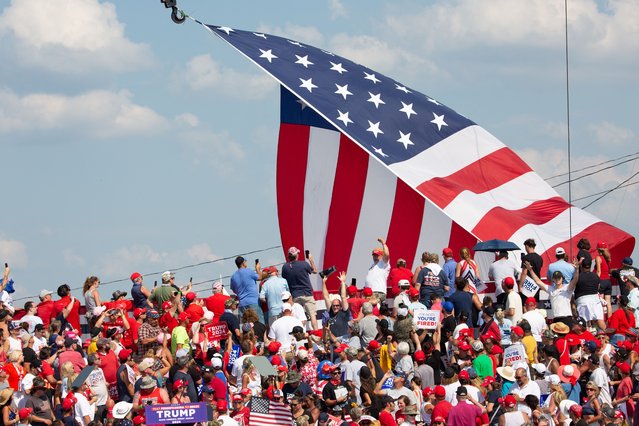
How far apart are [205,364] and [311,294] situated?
2484 mm

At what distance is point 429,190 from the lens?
23062 millimetres

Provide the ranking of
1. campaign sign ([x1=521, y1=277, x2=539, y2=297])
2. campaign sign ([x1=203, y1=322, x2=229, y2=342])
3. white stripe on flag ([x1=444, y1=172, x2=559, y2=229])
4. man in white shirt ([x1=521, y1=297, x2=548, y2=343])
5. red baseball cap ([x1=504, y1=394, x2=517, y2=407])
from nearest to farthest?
1. red baseball cap ([x1=504, y1=394, x2=517, y2=407])
2. man in white shirt ([x1=521, y1=297, x2=548, y2=343])
3. campaign sign ([x1=203, y1=322, x2=229, y2=342])
4. campaign sign ([x1=521, y1=277, x2=539, y2=297])
5. white stripe on flag ([x1=444, y1=172, x2=559, y2=229])

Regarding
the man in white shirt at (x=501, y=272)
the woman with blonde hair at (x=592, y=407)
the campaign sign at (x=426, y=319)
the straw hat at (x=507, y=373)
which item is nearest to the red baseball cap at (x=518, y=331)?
the straw hat at (x=507, y=373)

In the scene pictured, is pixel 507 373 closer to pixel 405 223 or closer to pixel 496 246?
pixel 496 246

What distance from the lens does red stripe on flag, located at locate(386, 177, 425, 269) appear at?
23.2m

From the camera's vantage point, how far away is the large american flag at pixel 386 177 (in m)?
23.0

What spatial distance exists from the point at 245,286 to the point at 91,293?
2392 mm

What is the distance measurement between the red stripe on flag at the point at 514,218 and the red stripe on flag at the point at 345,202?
7.73 ft

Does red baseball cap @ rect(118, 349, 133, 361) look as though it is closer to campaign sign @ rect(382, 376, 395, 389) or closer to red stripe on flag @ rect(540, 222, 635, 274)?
campaign sign @ rect(382, 376, 395, 389)

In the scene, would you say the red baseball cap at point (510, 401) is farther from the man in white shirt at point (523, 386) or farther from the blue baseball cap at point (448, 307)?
the blue baseball cap at point (448, 307)

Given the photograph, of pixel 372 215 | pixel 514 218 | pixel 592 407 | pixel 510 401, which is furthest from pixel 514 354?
pixel 372 215

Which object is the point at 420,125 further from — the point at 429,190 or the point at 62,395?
the point at 62,395

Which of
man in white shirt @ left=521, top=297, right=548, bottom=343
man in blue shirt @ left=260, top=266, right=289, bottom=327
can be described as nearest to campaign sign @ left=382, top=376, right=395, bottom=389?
man in white shirt @ left=521, top=297, right=548, bottom=343

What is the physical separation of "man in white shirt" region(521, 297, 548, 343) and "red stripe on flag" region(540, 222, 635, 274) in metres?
4.16
